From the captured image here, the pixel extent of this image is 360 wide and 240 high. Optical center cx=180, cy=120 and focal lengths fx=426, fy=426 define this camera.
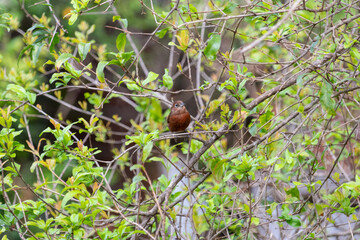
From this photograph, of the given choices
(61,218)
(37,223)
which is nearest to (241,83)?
(61,218)

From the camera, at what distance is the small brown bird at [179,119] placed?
322 cm

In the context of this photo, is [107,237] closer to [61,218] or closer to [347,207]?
[61,218]

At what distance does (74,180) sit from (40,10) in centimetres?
279

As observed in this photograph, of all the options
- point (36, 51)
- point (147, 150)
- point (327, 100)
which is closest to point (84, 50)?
point (36, 51)

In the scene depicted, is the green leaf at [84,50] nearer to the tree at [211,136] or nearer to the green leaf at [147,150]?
the tree at [211,136]

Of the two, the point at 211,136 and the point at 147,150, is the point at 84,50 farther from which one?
the point at 211,136

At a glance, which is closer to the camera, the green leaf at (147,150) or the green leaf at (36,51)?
the green leaf at (147,150)

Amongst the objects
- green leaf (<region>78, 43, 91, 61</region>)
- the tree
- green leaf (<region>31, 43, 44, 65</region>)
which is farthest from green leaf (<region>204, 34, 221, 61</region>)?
green leaf (<region>31, 43, 44, 65</region>)

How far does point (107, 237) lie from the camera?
2.13m

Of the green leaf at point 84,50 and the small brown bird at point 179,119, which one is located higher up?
the green leaf at point 84,50

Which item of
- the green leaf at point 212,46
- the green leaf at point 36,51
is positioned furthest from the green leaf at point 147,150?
the green leaf at point 36,51

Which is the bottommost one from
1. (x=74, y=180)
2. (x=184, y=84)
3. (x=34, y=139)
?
(x=34, y=139)

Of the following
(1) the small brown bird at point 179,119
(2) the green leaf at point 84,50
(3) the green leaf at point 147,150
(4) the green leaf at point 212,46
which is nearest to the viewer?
(4) the green leaf at point 212,46

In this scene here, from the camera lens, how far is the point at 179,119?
3.24 m
